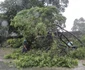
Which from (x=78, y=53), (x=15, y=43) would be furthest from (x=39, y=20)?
(x=15, y=43)

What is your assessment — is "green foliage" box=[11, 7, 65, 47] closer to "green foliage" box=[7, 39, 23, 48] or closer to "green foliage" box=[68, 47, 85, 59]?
"green foliage" box=[68, 47, 85, 59]

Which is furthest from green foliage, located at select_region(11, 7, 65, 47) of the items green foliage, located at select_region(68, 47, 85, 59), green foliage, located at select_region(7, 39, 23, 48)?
green foliage, located at select_region(7, 39, 23, 48)

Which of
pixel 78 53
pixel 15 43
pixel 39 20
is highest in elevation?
pixel 39 20

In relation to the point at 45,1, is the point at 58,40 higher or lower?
lower

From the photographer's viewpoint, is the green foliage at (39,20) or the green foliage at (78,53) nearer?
the green foliage at (39,20)

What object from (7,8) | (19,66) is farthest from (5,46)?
(19,66)

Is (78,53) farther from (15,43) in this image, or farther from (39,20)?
(15,43)

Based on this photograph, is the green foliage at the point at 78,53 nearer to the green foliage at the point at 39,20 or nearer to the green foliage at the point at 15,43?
the green foliage at the point at 39,20

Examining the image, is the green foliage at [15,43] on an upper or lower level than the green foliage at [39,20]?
lower

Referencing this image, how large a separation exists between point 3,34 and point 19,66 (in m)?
12.6

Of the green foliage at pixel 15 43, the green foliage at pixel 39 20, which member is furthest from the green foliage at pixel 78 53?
the green foliage at pixel 15 43

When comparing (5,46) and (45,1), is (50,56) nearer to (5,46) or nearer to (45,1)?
(5,46)

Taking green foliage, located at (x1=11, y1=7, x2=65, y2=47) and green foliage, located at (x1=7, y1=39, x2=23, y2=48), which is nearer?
green foliage, located at (x1=11, y1=7, x2=65, y2=47)

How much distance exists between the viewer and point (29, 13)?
623 inches
